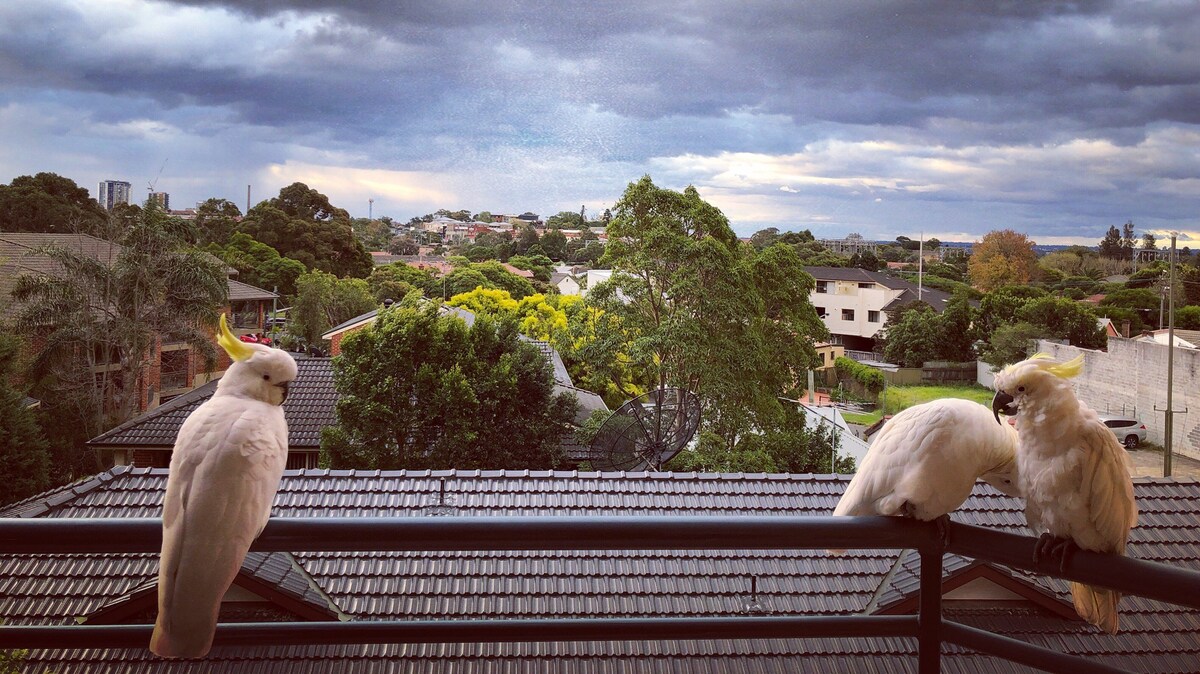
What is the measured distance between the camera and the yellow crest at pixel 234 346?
1319 mm

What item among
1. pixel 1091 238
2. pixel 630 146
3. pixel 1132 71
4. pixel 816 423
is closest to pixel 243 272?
pixel 816 423

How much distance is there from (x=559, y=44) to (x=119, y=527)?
3031 centimetres

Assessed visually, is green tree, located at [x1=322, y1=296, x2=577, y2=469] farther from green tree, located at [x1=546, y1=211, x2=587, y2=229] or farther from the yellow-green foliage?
green tree, located at [x1=546, y1=211, x2=587, y2=229]

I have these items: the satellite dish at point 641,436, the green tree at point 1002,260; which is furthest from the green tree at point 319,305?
the green tree at point 1002,260

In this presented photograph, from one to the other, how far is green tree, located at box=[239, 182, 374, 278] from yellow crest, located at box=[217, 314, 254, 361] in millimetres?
16751

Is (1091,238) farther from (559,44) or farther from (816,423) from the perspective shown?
(559,44)

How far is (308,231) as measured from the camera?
58.9 feet

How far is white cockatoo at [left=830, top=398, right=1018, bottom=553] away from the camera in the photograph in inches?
45.8

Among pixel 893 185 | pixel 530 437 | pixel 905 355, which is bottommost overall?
pixel 530 437

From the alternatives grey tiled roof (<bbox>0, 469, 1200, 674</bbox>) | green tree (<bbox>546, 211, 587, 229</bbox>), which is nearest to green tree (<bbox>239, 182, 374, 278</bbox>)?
green tree (<bbox>546, 211, 587, 229</bbox>)

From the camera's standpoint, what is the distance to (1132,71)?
20.7 meters

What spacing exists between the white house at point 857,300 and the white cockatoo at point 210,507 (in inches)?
514

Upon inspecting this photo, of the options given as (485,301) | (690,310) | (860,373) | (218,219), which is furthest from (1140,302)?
(218,219)

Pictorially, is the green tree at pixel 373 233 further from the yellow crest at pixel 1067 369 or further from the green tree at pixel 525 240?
the yellow crest at pixel 1067 369
